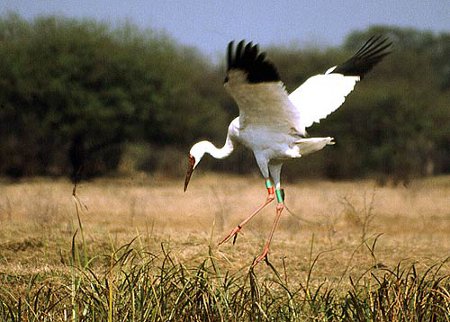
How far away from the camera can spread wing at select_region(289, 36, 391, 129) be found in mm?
9406

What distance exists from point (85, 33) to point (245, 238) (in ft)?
58.2

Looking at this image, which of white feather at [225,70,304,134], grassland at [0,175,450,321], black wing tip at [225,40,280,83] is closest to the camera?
grassland at [0,175,450,321]

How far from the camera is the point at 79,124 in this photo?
79.2ft

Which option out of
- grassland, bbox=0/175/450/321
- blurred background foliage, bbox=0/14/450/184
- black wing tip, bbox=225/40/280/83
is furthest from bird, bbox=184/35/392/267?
blurred background foliage, bbox=0/14/450/184

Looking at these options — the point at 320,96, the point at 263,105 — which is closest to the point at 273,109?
the point at 263,105

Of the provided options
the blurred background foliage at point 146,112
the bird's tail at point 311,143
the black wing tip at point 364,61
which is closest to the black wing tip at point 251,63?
the bird's tail at point 311,143

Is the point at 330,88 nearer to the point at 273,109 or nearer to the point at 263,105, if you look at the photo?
the point at 273,109

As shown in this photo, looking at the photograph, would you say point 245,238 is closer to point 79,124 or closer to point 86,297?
point 86,297

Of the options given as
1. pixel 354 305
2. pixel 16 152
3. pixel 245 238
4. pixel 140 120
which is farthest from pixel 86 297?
pixel 140 120

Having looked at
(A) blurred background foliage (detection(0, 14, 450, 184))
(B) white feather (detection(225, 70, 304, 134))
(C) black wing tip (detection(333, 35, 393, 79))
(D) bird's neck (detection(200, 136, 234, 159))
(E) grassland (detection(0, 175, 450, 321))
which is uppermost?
(A) blurred background foliage (detection(0, 14, 450, 184))

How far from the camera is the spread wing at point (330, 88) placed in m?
9.41

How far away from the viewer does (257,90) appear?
8.16 meters

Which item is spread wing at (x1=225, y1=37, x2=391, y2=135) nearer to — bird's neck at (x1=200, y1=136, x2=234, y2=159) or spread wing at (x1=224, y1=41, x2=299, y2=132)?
spread wing at (x1=224, y1=41, x2=299, y2=132)

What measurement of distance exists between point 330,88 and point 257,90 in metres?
1.77
